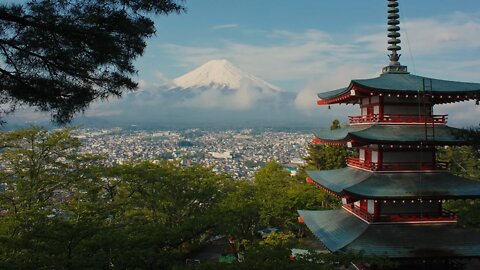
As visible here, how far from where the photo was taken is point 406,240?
12383mm

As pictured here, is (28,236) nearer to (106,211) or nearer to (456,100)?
(106,211)

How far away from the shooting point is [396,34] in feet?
51.3

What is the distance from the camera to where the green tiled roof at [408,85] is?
13.1 m

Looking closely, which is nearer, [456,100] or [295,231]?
[456,100]

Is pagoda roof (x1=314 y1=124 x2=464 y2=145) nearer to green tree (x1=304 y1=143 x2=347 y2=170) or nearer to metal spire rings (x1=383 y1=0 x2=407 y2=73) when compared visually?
metal spire rings (x1=383 y1=0 x2=407 y2=73)

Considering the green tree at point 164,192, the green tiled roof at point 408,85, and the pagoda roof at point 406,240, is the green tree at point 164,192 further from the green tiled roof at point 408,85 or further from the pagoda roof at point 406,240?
the green tiled roof at point 408,85

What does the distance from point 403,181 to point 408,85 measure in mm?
3448

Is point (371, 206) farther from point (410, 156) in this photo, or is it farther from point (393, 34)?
point (393, 34)

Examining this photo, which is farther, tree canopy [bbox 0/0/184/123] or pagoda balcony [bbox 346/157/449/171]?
pagoda balcony [bbox 346/157/449/171]

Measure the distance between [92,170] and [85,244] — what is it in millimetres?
11006

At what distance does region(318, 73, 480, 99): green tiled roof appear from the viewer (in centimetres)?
1315

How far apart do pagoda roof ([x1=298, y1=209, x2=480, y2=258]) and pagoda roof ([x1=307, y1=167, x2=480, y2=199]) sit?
127cm

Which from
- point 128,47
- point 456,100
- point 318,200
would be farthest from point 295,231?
point 128,47

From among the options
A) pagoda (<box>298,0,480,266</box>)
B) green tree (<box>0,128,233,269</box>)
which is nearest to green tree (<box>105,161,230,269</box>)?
green tree (<box>0,128,233,269</box>)
